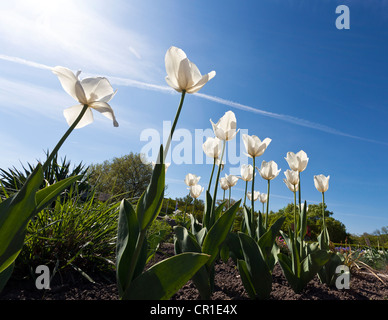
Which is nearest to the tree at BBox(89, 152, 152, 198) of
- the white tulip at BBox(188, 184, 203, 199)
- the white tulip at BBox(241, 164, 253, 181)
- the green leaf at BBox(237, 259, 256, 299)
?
the white tulip at BBox(188, 184, 203, 199)

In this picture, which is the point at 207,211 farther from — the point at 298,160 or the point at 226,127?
the point at 298,160

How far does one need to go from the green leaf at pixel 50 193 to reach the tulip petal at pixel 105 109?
0.38 meters

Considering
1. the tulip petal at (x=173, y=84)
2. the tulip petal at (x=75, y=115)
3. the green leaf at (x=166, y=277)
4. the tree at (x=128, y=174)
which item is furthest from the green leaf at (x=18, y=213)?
the tree at (x=128, y=174)

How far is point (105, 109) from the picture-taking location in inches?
60.0

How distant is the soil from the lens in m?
2.04

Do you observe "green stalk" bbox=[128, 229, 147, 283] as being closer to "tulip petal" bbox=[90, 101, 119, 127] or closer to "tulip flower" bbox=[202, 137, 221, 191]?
"tulip petal" bbox=[90, 101, 119, 127]

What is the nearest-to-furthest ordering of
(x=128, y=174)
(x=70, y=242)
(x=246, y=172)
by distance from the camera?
(x=70, y=242), (x=246, y=172), (x=128, y=174)

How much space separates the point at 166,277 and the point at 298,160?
5.85ft

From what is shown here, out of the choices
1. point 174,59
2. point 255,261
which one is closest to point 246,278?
point 255,261

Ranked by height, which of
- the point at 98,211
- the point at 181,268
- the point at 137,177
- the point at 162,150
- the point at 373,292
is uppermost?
the point at 137,177

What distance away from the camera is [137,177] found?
18969 mm
